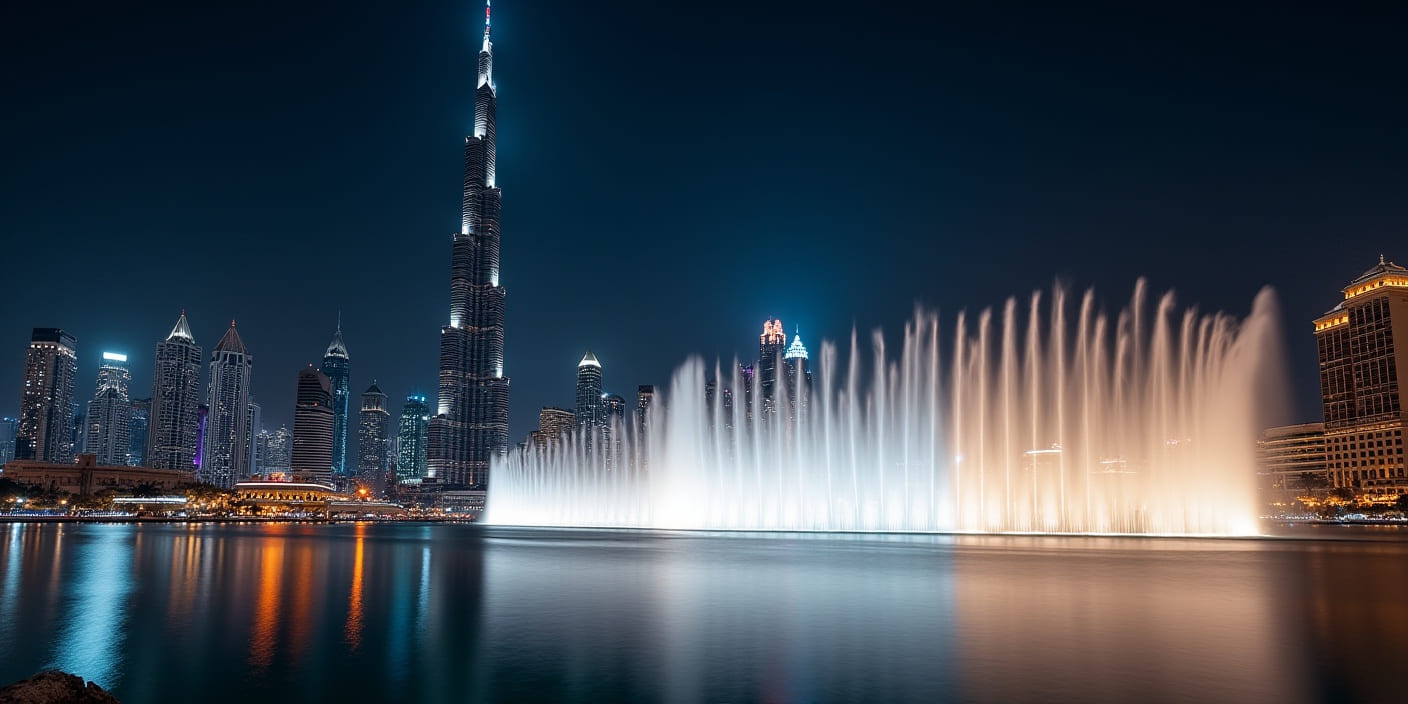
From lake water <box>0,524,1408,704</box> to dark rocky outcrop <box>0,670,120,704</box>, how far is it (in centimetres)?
369

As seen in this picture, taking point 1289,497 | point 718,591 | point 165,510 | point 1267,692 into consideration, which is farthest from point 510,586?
point 1289,497

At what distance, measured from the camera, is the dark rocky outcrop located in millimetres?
8508

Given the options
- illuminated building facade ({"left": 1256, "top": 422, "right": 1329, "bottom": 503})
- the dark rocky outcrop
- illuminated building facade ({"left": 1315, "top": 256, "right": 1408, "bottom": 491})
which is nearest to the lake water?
the dark rocky outcrop

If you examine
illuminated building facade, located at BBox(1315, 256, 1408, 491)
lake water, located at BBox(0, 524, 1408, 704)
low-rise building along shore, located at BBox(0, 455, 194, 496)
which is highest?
illuminated building facade, located at BBox(1315, 256, 1408, 491)

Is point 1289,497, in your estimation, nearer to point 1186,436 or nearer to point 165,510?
point 1186,436

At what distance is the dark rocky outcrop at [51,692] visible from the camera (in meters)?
8.51

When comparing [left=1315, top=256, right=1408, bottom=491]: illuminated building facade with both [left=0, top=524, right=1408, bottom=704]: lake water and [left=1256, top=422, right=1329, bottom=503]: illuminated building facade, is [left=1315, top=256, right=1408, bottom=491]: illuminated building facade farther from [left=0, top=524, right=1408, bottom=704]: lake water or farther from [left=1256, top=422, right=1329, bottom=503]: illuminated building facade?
[left=0, top=524, right=1408, bottom=704]: lake water

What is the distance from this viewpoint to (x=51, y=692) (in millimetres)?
8750

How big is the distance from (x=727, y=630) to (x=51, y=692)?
12316 millimetres

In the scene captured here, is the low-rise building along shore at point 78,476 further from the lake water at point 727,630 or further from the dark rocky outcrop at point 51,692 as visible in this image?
the dark rocky outcrop at point 51,692

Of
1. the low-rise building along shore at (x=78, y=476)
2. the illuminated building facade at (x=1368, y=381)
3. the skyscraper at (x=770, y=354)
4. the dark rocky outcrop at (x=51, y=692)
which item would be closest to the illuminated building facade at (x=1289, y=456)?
the illuminated building facade at (x=1368, y=381)

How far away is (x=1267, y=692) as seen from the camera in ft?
42.8

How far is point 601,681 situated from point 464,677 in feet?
7.78

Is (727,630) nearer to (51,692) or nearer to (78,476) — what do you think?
(51,692)
